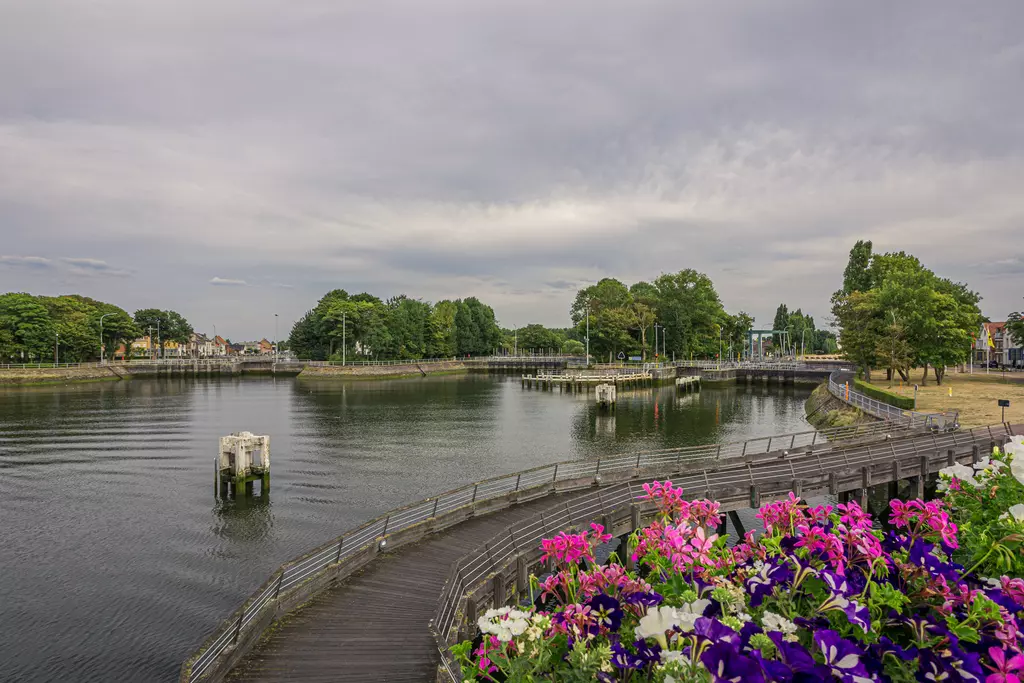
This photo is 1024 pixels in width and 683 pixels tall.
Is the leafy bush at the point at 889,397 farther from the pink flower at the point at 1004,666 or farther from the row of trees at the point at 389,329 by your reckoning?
the row of trees at the point at 389,329

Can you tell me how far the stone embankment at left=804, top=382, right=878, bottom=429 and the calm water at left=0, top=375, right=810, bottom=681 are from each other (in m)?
2.41

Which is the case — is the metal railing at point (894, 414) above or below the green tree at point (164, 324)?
below

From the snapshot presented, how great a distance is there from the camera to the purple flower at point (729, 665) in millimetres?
2854

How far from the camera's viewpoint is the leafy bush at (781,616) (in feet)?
10.1

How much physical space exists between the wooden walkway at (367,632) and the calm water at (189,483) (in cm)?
492

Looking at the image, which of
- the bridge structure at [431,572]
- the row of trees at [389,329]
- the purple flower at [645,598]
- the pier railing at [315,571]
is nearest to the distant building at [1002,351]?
the row of trees at [389,329]

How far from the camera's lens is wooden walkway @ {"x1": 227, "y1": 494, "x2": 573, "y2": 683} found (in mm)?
9367

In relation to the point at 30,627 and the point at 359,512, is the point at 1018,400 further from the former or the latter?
the point at 30,627

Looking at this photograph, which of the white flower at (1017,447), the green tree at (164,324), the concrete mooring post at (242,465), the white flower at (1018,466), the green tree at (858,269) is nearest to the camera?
the white flower at (1018,466)

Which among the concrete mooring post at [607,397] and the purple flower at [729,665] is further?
the concrete mooring post at [607,397]

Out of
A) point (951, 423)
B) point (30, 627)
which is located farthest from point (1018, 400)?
point (30, 627)

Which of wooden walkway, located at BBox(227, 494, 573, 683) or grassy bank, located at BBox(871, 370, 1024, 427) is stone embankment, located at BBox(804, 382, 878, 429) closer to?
grassy bank, located at BBox(871, 370, 1024, 427)

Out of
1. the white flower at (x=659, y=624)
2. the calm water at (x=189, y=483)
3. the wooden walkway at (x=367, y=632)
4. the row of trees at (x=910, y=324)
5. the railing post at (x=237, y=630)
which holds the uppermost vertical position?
the row of trees at (x=910, y=324)

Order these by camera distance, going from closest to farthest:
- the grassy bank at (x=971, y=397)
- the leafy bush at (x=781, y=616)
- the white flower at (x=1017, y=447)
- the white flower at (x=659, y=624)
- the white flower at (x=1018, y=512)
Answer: the leafy bush at (x=781, y=616), the white flower at (x=659, y=624), the white flower at (x=1018, y=512), the white flower at (x=1017, y=447), the grassy bank at (x=971, y=397)
